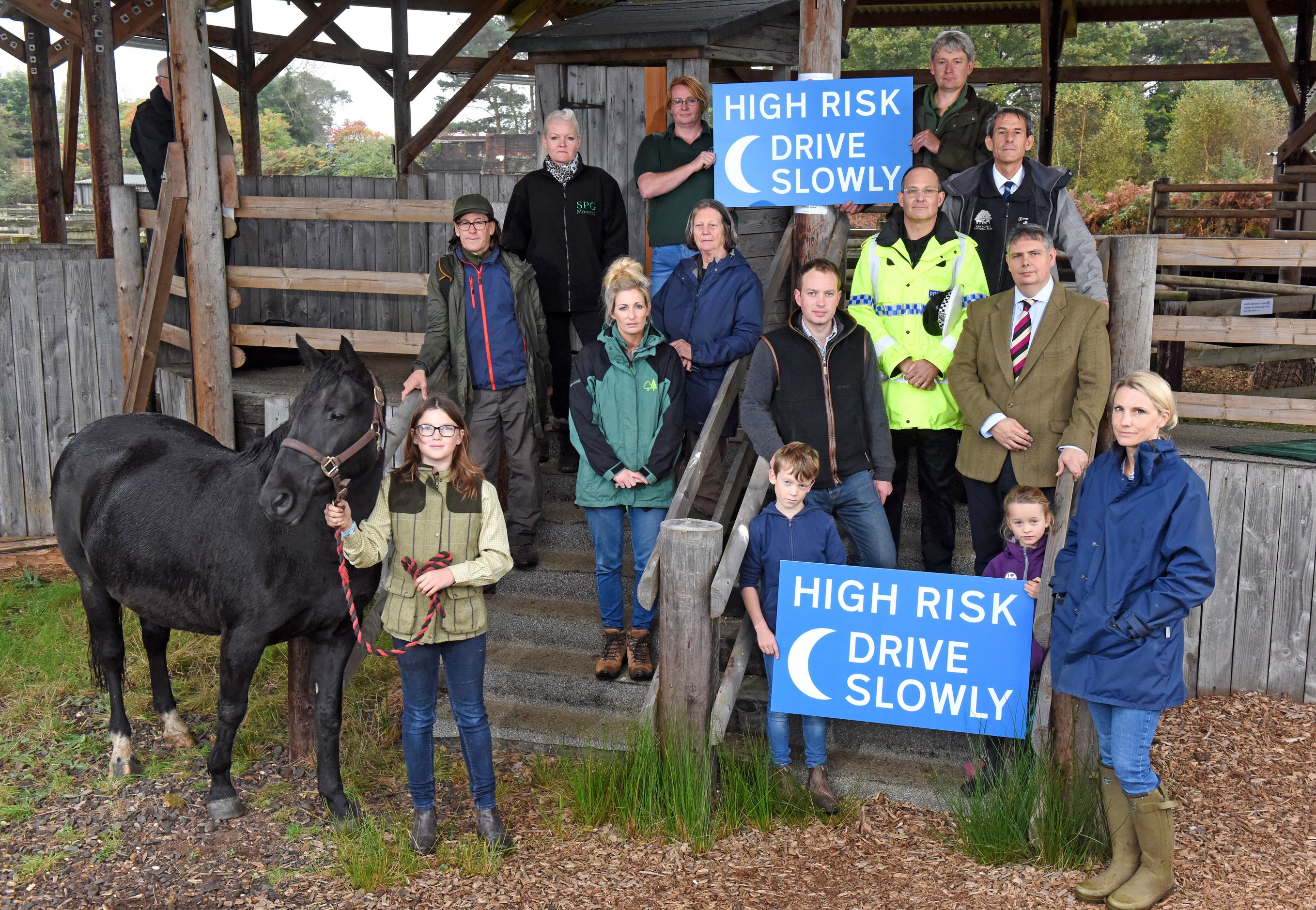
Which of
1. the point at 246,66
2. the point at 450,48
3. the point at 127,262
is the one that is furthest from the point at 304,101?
the point at 127,262

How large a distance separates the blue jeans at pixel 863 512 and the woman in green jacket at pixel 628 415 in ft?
2.22

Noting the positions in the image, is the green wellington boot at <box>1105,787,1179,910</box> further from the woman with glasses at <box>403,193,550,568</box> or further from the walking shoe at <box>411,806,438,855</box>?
the woman with glasses at <box>403,193,550,568</box>

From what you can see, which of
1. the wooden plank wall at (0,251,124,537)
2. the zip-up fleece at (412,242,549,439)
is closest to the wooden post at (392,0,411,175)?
the wooden plank wall at (0,251,124,537)

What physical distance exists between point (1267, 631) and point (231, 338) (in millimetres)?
5513

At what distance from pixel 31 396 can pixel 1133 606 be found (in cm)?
699

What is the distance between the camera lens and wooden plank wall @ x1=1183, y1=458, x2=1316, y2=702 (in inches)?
198

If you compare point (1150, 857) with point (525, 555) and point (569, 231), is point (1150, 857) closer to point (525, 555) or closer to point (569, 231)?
point (525, 555)

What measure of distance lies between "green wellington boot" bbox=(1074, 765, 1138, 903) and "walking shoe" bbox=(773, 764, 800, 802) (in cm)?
101

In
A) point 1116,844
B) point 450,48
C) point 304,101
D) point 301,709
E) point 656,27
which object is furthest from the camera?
point 304,101

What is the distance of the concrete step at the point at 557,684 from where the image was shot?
4922mm

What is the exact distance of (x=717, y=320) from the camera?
195 inches

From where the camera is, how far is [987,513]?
4.49m

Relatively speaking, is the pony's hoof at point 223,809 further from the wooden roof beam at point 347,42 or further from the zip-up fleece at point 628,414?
the wooden roof beam at point 347,42

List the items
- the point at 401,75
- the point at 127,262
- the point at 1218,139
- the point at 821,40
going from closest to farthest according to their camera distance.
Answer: the point at 821,40 < the point at 127,262 < the point at 401,75 < the point at 1218,139
